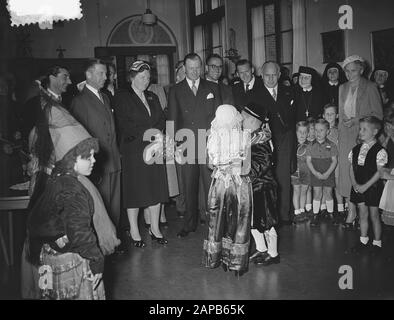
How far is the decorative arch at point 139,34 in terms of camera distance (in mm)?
9781

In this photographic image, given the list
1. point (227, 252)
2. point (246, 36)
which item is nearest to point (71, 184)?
point (227, 252)

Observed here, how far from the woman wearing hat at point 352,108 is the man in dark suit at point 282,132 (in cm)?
51

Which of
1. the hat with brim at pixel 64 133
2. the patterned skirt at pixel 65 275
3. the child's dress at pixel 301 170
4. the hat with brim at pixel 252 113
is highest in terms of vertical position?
the hat with brim at pixel 252 113

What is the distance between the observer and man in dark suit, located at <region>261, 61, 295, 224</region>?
14.3ft

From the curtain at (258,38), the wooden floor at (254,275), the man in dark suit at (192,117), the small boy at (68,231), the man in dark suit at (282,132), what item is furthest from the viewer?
the curtain at (258,38)

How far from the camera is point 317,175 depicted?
4.51 meters

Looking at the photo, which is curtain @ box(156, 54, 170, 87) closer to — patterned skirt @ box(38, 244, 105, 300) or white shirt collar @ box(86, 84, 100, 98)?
white shirt collar @ box(86, 84, 100, 98)

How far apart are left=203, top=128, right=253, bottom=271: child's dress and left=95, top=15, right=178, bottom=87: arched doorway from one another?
7063mm

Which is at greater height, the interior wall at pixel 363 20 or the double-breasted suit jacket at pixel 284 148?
the interior wall at pixel 363 20

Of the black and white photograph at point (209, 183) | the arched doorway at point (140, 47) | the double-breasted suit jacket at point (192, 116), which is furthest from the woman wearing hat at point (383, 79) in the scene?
the arched doorway at point (140, 47)

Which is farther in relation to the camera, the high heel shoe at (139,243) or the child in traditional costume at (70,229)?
the high heel shoe at (139,243)

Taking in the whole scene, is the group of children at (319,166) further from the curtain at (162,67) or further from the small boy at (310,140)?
the curtain at (162,67)
